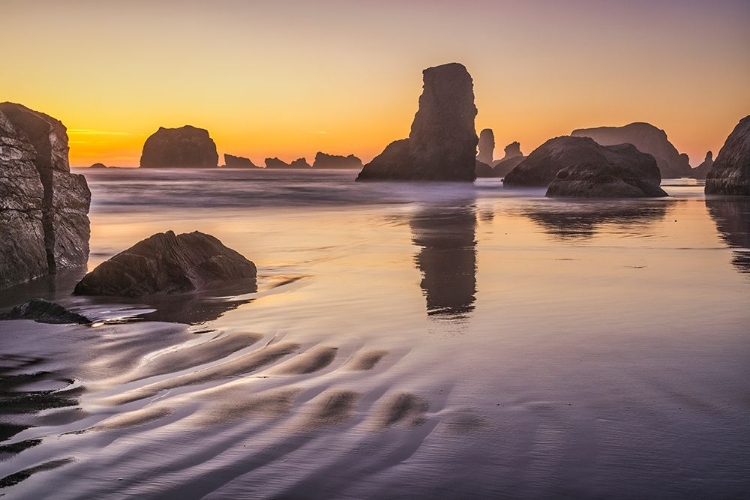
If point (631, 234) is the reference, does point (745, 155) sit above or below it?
above

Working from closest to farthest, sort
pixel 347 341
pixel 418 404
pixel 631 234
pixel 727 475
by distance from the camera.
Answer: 1. pixel 727 475
2. pixel 418 404
3. pixel 347 341
4. pixel 631 234

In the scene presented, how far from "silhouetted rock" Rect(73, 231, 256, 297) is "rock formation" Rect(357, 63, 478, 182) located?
109626 millimetres

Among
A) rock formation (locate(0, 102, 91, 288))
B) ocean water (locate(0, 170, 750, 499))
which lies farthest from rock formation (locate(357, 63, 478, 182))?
ocean water (locate(0, 170, 750, 499))

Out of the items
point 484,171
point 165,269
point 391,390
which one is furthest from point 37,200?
point 484,171

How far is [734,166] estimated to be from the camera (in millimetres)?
41812

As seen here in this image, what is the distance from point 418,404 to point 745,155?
41.4m

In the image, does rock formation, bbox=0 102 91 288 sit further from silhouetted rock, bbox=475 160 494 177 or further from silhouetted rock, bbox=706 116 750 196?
silhouetted rock, bbox=475 160 494 177

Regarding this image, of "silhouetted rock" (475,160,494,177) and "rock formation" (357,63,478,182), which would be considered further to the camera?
"silhouetted rock" (475,160,494,177)

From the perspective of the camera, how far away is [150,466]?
3.70 m

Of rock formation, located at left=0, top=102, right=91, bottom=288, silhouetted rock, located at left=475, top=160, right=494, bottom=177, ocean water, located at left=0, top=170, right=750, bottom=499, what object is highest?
silhouetted rock, located at left=475, top=160, right=494, bottom=177

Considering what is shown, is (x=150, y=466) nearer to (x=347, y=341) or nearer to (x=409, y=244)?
(x=347, y=341)

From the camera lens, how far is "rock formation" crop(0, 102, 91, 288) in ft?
35.6

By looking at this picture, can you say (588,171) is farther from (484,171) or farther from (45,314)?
(484,171)

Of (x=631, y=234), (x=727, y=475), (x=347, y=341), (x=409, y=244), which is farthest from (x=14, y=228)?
(x=631, y=234)
